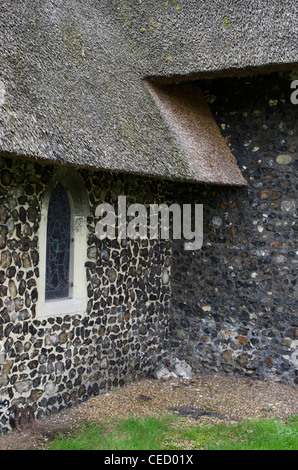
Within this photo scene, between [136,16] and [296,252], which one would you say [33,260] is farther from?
[136,16]

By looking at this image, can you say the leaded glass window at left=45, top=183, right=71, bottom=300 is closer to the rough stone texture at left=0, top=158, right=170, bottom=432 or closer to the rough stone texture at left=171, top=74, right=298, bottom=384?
the rough stone texture at left=0, top=158, right=170, bottom=432

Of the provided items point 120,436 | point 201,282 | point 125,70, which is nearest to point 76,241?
point 120,436

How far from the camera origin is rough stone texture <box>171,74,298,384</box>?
7031 mm

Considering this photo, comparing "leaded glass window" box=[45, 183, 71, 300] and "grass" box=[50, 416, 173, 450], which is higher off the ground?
"leaded glass window" box=[45, 183, 71, 300]

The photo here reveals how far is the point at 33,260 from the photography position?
17.9 ft

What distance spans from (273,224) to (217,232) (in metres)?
0.86

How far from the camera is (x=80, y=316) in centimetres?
→ 609

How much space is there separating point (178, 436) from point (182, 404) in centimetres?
116

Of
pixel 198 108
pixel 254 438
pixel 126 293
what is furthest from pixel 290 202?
pixel 254 438

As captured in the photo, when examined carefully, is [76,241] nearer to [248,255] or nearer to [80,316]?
[80,316]

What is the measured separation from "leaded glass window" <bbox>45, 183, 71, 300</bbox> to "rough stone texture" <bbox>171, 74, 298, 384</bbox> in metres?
2.32

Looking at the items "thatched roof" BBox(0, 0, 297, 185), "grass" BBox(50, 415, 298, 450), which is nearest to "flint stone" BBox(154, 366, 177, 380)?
"grass" BBox(50, 415, 298, 450)

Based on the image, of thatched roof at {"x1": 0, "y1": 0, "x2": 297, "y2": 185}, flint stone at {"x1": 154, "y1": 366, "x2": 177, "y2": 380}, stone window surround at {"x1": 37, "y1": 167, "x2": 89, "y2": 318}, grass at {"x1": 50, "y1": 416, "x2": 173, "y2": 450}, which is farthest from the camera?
flint stone at {"x1": 154, "y1": 366, "x2": 177, "y2": 380}

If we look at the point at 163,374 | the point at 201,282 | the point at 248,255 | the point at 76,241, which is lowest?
the point at 163,374
